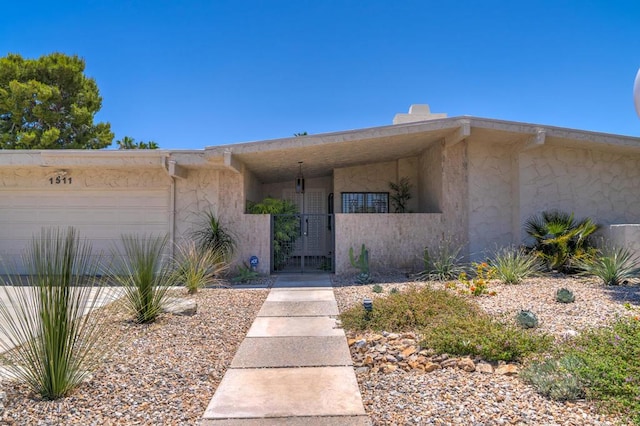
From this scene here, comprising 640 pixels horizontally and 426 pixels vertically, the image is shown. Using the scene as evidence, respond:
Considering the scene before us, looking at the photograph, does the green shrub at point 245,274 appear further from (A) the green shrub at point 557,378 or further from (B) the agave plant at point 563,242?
(A) the green shrub at point 557,378

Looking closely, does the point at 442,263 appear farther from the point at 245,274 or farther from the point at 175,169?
the point at 175,169

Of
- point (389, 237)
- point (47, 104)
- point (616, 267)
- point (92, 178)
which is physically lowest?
point (616, 267)

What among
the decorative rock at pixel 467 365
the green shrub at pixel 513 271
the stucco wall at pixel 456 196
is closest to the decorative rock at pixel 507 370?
the decorative rock at pixel 467 365

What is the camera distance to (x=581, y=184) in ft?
35.7

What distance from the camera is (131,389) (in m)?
3.53

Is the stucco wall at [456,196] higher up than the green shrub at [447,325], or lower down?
higher up

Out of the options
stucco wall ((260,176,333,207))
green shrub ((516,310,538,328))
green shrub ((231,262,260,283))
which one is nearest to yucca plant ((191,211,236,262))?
green shrub ((231,262,260,283))

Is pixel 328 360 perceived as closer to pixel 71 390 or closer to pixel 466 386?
pixel 466 386

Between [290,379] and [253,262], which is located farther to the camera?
[253,262]

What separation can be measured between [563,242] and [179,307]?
8.58m

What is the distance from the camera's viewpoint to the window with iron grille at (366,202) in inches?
567

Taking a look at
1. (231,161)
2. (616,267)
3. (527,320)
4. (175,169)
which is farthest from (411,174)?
(527,320)

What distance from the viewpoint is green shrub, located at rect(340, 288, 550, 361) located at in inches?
163

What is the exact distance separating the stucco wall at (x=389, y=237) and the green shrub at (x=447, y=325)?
414cm
